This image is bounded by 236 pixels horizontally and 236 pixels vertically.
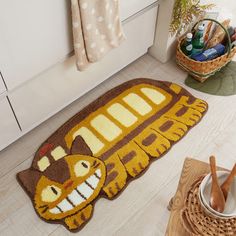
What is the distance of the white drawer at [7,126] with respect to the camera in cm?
125

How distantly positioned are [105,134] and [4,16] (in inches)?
→ 28.9

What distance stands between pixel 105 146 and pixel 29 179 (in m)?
0.37

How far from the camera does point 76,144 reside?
1.50 metres

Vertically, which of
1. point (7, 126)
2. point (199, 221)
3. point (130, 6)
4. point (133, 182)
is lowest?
point (133, 182)

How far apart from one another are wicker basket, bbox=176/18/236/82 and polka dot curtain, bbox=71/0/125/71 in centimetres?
43

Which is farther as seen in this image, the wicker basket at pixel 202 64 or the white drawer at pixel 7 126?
the wicker basket at pixel 202 64

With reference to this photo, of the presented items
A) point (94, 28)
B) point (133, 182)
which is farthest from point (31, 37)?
point (133, 182)

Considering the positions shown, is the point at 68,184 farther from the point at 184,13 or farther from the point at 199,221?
the point at 184,13

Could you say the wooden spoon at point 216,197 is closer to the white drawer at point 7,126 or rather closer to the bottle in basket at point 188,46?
the white drawer at point 7,126

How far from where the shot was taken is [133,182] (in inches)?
55.0

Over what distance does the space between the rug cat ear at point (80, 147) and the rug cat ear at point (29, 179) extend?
190 millimetres

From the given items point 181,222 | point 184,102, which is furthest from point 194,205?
point 184,102

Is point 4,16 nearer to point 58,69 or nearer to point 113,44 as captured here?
point 58,69

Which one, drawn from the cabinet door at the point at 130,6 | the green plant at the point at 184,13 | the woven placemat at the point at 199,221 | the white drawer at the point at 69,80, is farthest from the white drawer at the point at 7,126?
the green plant at the point at 184,13
